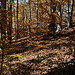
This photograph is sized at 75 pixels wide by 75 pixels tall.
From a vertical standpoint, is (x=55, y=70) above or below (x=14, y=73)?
above

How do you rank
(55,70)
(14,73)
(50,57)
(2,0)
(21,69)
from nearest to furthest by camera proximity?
(2,0) → (55,70) → (14,73) → (21,69) → (50,57)

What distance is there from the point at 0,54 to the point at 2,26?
0.94 meters

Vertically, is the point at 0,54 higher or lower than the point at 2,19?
lower

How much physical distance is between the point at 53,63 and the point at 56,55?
991 millimetres

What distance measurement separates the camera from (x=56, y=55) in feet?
22.1

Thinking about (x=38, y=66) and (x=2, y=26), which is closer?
(x=2, y=26)

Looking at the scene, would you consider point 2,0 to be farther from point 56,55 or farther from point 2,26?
point 56,55

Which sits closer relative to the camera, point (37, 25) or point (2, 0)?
point (37, 25)

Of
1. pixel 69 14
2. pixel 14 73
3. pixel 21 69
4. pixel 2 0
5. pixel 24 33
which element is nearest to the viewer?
pixel 24 33

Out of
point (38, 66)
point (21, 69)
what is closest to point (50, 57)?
point (38, 66)

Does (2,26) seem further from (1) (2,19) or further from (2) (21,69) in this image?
(2) (21,69)

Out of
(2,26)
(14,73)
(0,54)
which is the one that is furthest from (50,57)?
(2,26)

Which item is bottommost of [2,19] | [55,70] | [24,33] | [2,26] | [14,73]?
[14,73]

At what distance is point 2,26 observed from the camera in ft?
8.97
